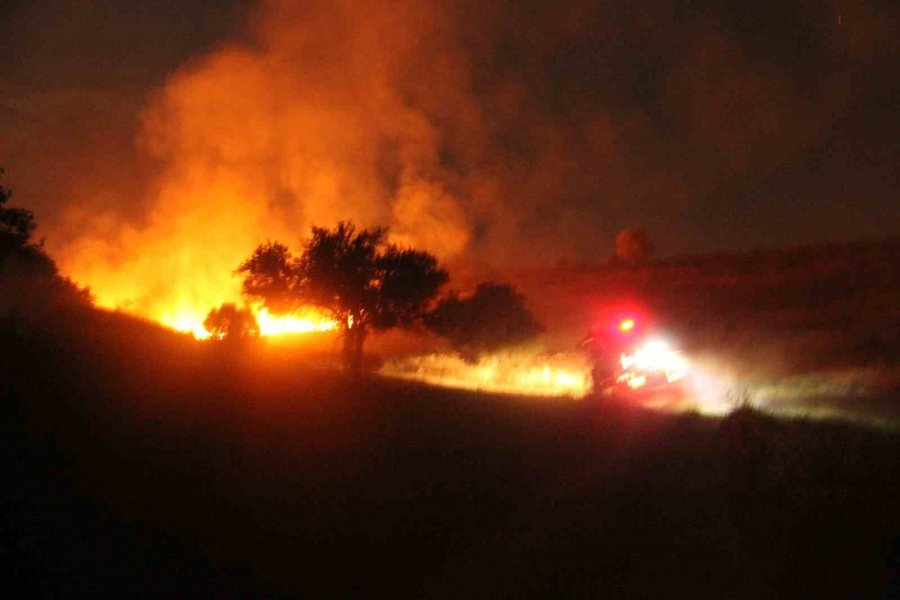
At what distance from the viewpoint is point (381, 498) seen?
880cm

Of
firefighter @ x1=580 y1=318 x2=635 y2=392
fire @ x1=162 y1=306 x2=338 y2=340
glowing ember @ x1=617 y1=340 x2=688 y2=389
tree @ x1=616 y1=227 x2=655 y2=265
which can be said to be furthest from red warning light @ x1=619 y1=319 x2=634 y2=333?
tree @ x1=616 y1=227 x2=655 y2=265

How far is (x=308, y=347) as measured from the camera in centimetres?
3656

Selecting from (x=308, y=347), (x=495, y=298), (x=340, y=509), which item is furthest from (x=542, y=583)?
(x=495, y=298)

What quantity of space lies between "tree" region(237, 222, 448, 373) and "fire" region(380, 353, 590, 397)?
192 centimetres

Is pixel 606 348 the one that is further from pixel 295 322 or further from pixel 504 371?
pixel 295 322

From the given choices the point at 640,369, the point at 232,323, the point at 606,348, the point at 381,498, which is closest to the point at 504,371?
the point at 606,348

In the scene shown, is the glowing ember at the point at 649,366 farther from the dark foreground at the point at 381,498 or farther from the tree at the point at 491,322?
the tree at the point at 491,322

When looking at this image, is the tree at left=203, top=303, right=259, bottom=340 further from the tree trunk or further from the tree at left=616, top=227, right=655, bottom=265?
the tree at left=616, top=227, right=655, bottom=265

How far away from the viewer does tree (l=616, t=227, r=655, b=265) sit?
240 feet

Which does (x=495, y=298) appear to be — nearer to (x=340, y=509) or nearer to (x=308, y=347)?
(x=308, y=347)

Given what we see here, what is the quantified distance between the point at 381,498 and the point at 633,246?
2700 inches

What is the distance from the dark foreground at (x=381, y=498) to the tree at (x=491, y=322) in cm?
2329

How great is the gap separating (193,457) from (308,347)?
2812 cm

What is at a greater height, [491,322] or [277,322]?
[491,322]
